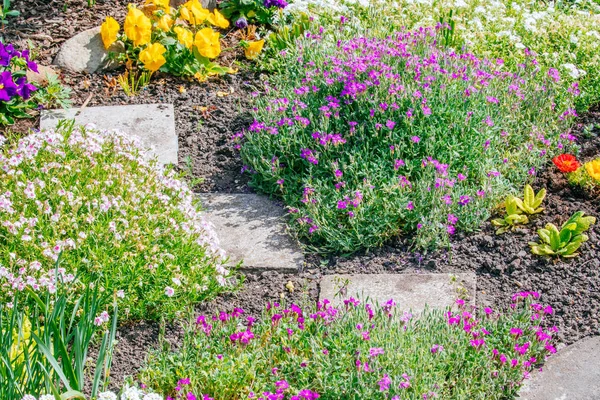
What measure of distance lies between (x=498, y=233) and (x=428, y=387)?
1.45 m

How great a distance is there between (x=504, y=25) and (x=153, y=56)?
2638 millimetres

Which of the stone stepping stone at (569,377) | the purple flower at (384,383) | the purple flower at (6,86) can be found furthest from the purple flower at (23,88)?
the stone stepping stone at (569,377)

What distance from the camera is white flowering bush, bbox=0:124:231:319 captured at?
376 cm

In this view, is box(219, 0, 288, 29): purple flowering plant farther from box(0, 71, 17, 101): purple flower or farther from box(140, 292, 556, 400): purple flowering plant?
box(140, 292, 556, 400): purple flowering plant

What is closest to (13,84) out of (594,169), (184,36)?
(184,36)

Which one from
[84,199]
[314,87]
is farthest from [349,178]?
[84,199]

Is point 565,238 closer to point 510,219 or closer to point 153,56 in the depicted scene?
point 510,219

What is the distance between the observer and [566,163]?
15.4ft

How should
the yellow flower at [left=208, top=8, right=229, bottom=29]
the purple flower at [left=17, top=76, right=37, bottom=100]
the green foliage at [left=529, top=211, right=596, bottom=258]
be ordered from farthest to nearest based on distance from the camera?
the yellow flower at [left=208, top=8, right=229, bottom=29]
the purple flower at [left=17, top=76, right=37, bottom=100]
the green foliage at [left=529, top=211, right=596, bottom=258]

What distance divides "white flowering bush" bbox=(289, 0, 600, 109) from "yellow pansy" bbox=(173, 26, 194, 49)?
0.88 m

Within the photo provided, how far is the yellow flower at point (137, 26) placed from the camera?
5.78 m

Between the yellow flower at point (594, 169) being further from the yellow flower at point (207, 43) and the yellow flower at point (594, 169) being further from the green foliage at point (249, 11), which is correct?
the green foliage at point (249, 11)

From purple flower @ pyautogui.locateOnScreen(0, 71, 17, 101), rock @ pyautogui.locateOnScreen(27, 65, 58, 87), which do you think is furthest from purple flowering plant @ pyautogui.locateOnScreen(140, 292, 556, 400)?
rock @ pyautogui.locateOnScreen(27, 65, 58, 87)

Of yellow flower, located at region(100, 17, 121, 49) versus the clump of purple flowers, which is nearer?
the clump of purple flowers
